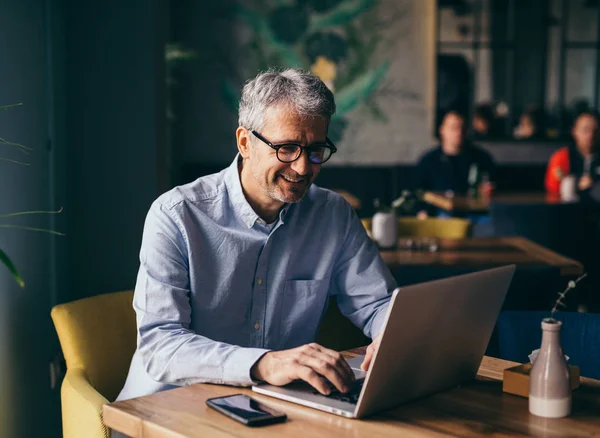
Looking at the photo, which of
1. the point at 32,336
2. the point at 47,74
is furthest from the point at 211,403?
the point at 47,74

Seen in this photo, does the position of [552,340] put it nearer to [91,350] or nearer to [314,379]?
[314,379]

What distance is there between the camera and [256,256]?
2002 mm

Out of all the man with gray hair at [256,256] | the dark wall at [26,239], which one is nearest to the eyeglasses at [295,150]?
the man with gray hair at [256,256]

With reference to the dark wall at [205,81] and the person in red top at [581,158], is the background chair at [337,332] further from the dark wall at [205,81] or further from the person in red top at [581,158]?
the dark wall at [205,81]

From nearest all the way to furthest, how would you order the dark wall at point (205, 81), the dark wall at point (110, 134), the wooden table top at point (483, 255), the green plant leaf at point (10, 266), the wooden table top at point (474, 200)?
the green plant leaf at point (10, 266) → the dark wall at point (110, 134) → the wooden table top at point (483, 255) → the wooden table top at point (474, 200) → the dark wall at point (205, 81)

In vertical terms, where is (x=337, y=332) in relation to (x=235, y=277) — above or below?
below

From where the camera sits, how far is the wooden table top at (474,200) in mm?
5449

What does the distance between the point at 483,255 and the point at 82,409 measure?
7.43 ft

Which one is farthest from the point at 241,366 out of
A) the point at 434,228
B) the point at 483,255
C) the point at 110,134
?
the point at 434,228

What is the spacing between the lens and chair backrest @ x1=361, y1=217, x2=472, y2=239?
4.39 meters

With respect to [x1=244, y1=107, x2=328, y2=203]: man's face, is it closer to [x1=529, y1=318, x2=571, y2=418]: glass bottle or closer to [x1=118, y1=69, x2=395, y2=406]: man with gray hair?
[x1=118, y1=69, x2=395, y2=406]: man with gray hair

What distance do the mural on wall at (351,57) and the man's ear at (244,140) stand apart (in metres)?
6.09

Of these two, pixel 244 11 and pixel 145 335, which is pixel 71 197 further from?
pixel 244 11

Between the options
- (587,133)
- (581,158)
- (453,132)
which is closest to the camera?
(453,132)
